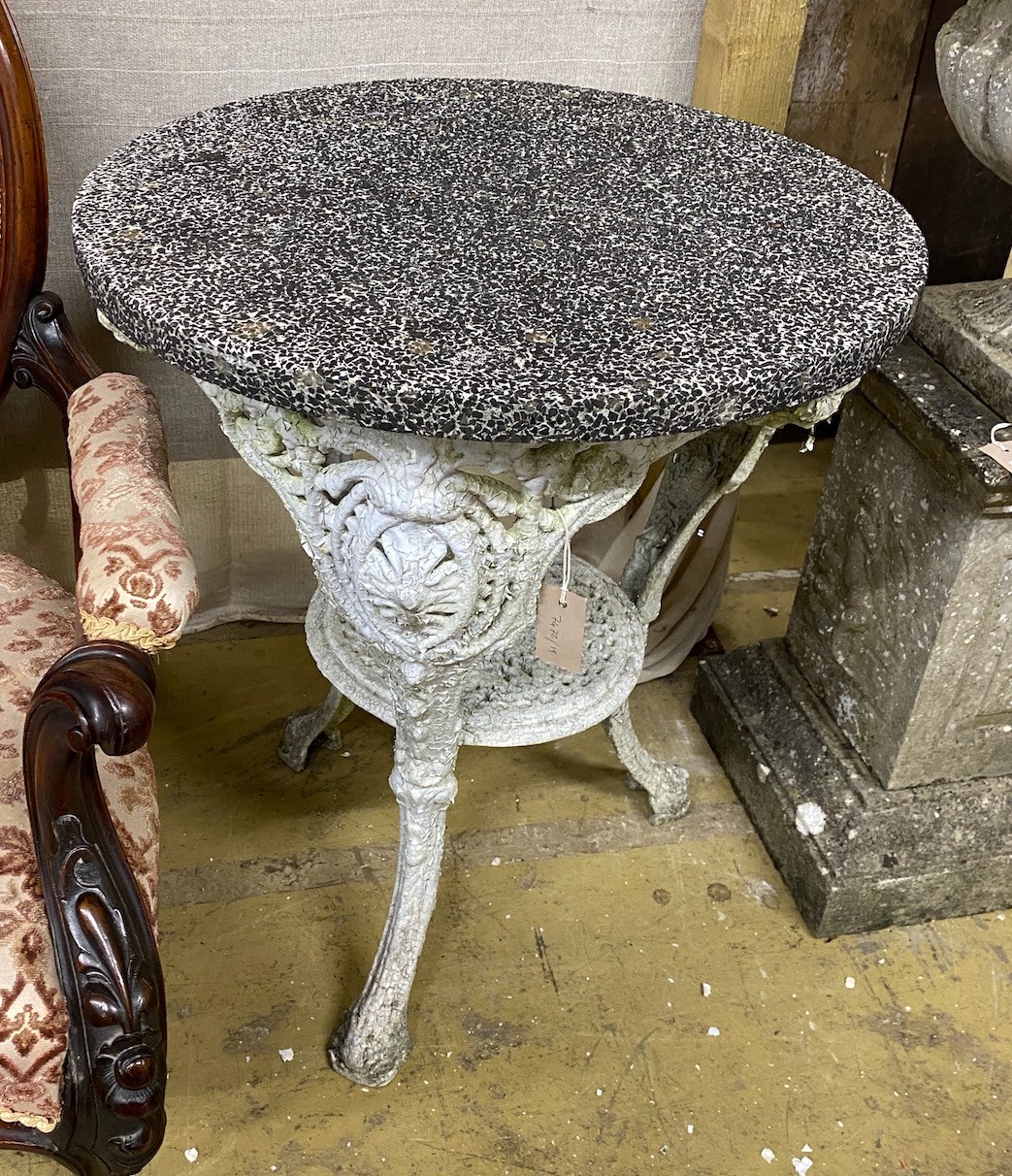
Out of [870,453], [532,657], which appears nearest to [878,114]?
[870,453]

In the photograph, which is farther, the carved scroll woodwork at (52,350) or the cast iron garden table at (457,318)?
the carved scroll woodwork at (52,350)

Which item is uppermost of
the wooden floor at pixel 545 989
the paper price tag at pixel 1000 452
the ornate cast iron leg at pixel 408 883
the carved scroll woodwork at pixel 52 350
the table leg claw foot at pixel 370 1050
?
the carved scroll woodwork at pixel 52 350

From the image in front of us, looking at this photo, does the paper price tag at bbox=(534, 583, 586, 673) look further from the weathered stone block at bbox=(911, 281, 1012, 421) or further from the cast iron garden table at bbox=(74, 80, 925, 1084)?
the weathered stone block at bbox=(911, 281, 1012, 421)

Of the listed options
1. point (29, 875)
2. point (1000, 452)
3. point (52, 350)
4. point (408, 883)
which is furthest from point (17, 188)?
point (1000, 452)

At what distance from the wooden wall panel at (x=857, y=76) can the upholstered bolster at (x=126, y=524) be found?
1.50 meters

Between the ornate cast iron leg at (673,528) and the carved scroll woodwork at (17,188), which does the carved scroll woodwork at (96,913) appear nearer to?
the carved scroll woodwork at (17,188)

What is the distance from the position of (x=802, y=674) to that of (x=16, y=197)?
126 centimetres

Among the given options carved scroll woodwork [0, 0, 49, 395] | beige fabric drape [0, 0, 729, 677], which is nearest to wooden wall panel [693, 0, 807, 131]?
beige fabric drape [0, 0, 729, 677]

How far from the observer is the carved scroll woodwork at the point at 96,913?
844 mm

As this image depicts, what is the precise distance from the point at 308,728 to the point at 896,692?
2.81 ft

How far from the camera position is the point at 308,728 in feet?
5.82

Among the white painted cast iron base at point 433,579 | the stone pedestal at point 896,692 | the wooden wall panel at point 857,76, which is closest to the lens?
the white painted cast iron base at point 433,579

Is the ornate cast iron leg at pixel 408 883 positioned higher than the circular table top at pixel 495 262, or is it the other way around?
the circular table top at pixel 495 262

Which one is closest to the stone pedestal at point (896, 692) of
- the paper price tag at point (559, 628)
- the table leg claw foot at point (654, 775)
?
the table leg claw foot at point (654, 775)
